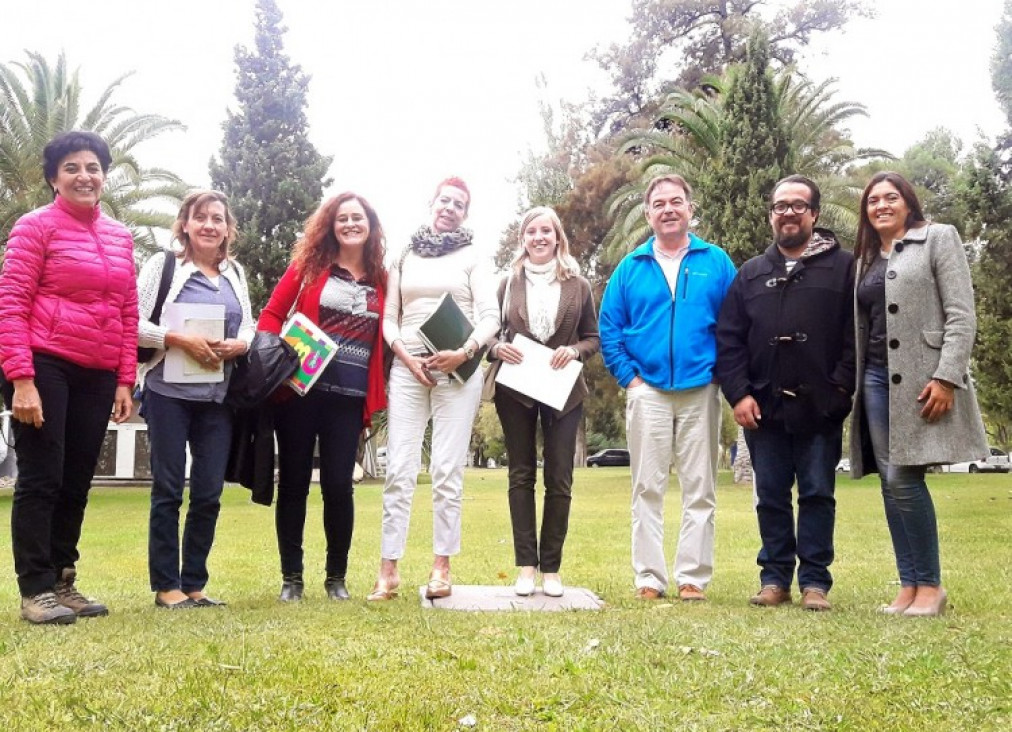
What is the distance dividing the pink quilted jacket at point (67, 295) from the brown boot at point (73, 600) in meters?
1.09

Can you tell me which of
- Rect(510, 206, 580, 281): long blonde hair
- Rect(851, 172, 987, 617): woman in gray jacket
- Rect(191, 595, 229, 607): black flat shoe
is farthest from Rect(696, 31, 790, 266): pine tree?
Rect(191, 595, 229, 607): black flat shoe

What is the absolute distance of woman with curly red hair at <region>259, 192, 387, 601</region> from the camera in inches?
224

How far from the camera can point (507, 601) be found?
5.44 meters

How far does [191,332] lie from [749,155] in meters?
21.1

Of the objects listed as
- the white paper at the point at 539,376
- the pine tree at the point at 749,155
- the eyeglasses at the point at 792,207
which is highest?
the pine tree at the point at 749,155

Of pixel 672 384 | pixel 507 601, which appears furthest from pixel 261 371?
pixel 672 384

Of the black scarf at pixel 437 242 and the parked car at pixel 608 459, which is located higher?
the black scarf at pixel 437 242

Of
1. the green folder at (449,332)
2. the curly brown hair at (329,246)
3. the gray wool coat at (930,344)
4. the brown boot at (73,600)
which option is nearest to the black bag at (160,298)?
the curly brown hair at (329,246)

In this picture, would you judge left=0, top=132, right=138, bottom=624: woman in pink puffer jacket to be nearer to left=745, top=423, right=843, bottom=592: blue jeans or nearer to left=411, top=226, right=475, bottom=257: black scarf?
left=411, top=226, right=475, bottom=257: black scarf

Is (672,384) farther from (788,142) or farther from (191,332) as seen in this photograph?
(788,142)

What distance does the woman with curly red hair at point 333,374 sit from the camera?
18.7 ft

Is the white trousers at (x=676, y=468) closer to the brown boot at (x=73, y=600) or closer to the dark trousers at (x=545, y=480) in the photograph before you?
the dark trousers at (x=545, y=480)

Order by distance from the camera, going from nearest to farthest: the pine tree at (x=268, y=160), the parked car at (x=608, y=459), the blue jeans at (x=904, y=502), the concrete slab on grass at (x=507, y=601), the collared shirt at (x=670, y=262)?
the blue jeans at (x=904, y=502) < the concrete slab on grass at (x=507, y=601) < the collared shirt at (x=670, y=262) < the pine tree at (x=268, y=160) < the parked car at (x=608, y=459)

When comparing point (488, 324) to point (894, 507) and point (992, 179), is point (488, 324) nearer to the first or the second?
point (894, 507)
